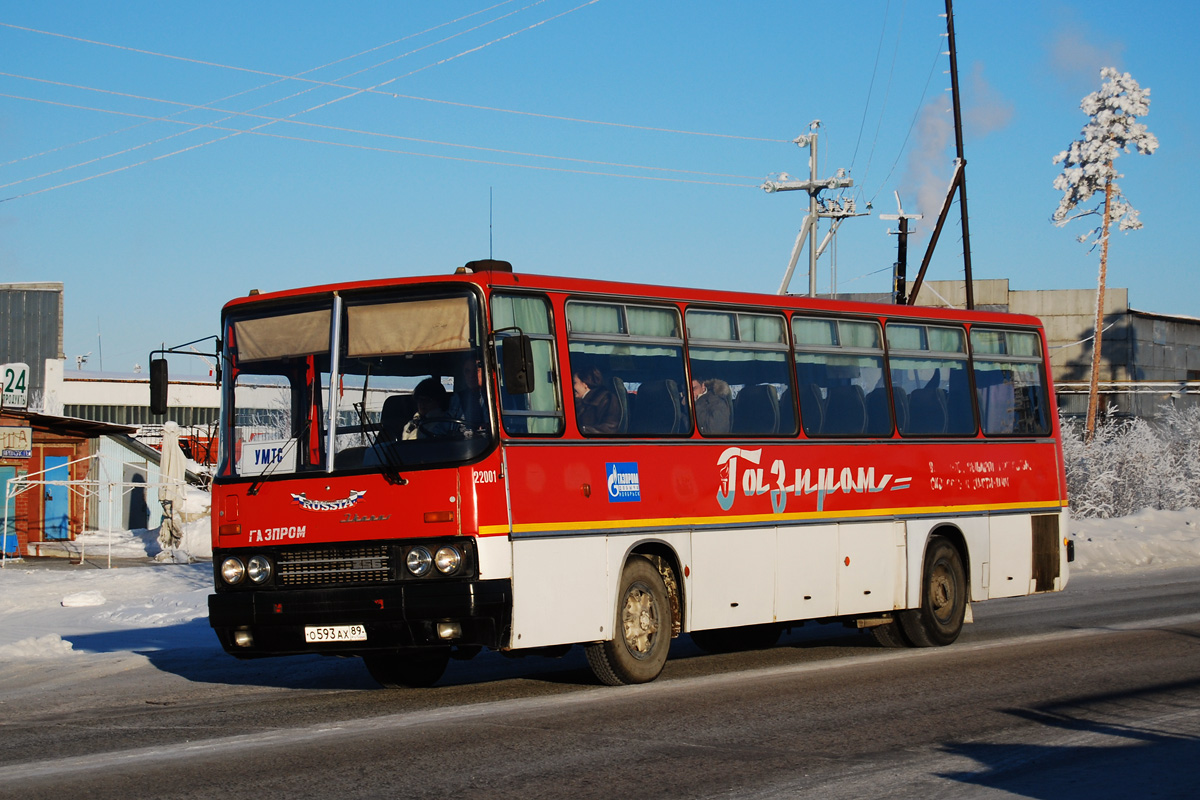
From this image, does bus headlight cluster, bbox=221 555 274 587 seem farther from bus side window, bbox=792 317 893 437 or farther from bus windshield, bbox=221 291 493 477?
bus side window, bbox=792 317 893 437

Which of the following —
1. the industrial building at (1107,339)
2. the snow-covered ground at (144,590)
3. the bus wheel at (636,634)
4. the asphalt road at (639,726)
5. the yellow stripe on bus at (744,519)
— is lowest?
the snow-covered ground at (144,590)

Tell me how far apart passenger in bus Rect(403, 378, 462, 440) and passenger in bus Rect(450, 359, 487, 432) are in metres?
0.06

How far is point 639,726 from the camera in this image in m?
9.31

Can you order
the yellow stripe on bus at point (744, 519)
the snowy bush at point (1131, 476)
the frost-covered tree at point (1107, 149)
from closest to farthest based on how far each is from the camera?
the yellow stripe on bus at point (744, 519) < the snowy bush at point (1131, 476) < the frost-covered tree at point (1107, 149)

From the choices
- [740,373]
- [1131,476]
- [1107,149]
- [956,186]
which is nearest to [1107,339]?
[1107,149]

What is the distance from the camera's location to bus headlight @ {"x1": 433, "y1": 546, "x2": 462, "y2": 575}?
33.6 ft

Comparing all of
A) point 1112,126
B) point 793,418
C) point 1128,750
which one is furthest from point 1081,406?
point 1128,750

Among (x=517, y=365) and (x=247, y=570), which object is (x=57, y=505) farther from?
(x=517, y=365)

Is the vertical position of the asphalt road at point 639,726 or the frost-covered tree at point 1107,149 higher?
the frost-covered tree at point 1107,149

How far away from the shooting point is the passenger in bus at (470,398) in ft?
34.2

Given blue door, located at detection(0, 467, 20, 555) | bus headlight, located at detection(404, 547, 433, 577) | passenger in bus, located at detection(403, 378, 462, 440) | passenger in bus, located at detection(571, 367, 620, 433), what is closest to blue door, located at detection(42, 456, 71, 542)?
blue door, located at detection(0, 467, 20, 555)

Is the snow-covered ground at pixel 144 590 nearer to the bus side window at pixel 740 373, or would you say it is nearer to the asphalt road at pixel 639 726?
the asphalt road at pixel 639 726

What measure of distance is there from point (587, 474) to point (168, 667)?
5.52m

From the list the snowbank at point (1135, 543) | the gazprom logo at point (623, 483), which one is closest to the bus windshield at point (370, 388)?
the gazprom logo at point (623, 483)
